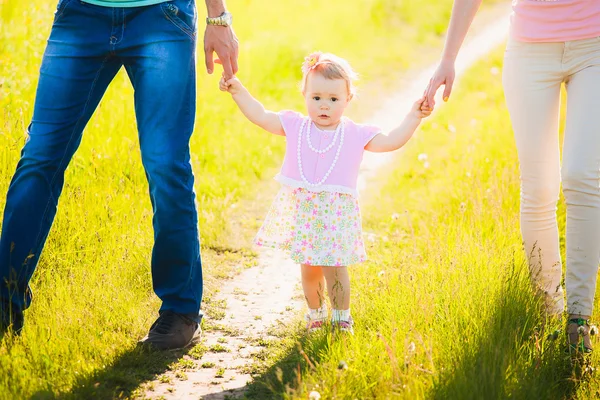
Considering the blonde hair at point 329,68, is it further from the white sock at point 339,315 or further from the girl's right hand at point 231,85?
the white sock at point 339,315

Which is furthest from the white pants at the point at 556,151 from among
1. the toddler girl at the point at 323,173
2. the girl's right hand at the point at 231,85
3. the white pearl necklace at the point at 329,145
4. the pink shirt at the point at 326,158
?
the girl's right hand at the point at 231,85

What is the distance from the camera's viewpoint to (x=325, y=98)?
12.3ft

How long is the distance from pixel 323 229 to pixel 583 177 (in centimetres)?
122

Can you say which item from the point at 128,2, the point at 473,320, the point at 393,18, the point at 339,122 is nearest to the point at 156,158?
the point at 128,2

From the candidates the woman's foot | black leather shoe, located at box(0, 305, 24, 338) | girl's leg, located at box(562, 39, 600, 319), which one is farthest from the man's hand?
the woman's foot

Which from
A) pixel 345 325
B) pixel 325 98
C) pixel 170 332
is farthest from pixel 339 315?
pixel 325 98

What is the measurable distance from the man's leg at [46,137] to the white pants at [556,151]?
6.39 feet

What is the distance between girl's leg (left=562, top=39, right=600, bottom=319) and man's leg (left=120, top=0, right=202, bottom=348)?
1.74 m

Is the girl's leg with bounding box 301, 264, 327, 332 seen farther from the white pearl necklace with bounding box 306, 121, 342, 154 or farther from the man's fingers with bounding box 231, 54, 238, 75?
the man's fingers with bounding box 231, 54, 238, 75

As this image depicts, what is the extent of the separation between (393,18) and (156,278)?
1049 centimetres

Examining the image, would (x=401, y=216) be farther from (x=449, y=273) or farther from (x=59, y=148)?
(x=59, y=148)

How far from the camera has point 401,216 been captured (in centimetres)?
600

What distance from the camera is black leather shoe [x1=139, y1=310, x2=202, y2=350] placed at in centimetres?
365

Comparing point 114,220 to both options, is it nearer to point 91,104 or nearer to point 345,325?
point 91,104
